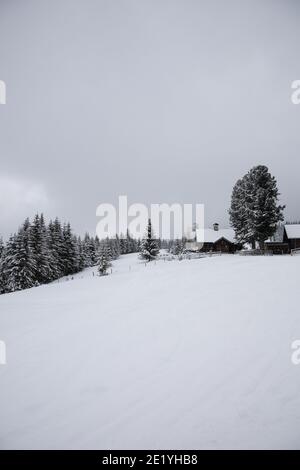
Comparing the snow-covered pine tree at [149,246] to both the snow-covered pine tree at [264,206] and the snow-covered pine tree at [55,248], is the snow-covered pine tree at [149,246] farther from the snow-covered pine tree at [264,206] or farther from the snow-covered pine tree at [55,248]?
the snow-covered pine tree at [264,206]

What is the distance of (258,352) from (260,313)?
2957 mm

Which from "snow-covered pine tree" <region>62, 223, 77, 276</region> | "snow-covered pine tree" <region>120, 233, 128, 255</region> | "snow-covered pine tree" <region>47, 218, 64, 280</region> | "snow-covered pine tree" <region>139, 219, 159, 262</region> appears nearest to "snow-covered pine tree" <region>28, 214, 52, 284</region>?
"snow-covered pine tree" <region>47, 218, 64, 280</region>

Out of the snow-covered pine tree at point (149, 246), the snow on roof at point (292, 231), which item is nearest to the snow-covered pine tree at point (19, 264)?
the snow-covered pine tree at point (149, 246)

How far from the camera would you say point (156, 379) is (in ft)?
17.5

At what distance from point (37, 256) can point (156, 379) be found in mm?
38260

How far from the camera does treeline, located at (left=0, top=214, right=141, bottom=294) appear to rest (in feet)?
115

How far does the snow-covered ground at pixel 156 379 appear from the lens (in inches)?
156

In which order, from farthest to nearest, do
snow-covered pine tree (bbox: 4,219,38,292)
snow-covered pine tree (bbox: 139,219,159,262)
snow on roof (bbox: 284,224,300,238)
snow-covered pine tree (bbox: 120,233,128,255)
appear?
snow-covered pine tree (bbox: 120,233,128,255), snow-covered pine tree (bbox: 139,219,159,262), snow on roof (bbox: 284,224,300,238), snow-covered pine tree (bbox: 4,219,38,292)

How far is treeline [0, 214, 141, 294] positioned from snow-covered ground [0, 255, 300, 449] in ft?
94.6

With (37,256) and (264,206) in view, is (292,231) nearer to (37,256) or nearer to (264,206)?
(264,206)

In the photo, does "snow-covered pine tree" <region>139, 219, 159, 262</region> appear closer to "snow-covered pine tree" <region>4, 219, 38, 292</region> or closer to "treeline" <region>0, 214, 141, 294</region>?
"treeline" <region>0, 214, 141, 294</region>

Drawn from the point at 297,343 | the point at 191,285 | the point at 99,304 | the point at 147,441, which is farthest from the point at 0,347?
the point at 191,285

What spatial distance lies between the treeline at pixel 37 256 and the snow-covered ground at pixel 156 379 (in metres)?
28.8

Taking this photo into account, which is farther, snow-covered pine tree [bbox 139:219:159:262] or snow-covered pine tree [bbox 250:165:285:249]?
snow-covered pine tree [bbox 139:219:159:262]
